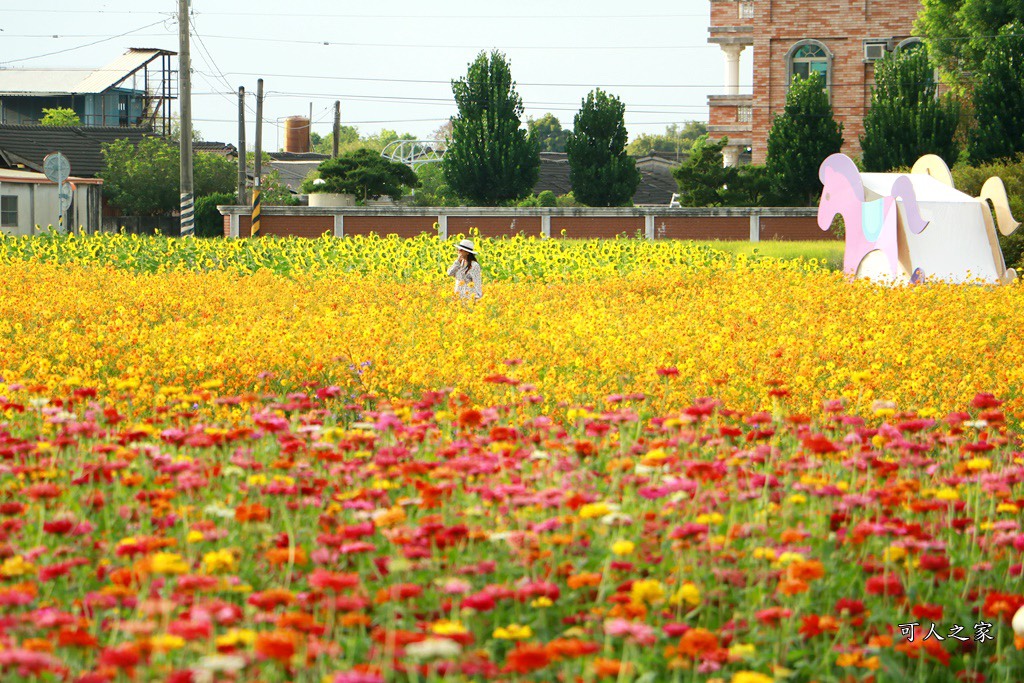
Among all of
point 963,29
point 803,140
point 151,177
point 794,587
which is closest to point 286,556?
point 794,587

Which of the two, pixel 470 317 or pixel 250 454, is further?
pixel 470 317

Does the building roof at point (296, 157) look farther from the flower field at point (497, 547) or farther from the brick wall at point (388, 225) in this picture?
the flower field at point (497, 547)

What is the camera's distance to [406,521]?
3.77 m

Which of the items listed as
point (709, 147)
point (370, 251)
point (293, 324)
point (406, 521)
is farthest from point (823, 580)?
point (709, 147)

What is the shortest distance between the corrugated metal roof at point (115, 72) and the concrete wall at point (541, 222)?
36.2m

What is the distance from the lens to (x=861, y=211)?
1669 centimetres

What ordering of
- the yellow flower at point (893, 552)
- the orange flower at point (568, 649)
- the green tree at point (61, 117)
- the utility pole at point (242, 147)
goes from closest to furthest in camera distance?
the orange flower at point (568, 649), the yellow flower at point (893, 552), the utility pole at point (242, 147), the green tree at point (61, 117)

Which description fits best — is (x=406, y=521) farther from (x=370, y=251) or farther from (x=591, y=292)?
(x=370, y=251)

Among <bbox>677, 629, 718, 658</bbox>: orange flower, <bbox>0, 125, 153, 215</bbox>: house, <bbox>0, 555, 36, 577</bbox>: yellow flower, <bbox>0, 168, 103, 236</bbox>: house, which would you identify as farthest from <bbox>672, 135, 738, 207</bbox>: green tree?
<bbox>677, 629, 718, 658</bbox>: orange flower

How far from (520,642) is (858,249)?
14.6m

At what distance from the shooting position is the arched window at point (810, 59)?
43531 millimetres

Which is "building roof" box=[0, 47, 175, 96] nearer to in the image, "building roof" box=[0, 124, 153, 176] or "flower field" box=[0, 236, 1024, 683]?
"building roof" box=[0, 124, 153, 176]

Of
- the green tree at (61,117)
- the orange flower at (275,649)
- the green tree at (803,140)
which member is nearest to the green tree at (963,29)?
the green tree at (803,140)

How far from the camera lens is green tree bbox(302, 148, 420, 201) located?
127 feet
